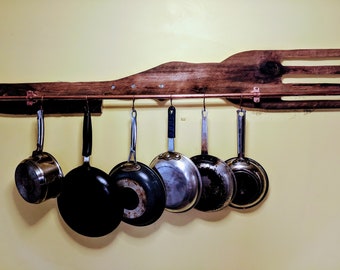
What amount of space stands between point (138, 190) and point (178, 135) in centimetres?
20

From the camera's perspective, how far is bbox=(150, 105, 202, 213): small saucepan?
886 millimetres

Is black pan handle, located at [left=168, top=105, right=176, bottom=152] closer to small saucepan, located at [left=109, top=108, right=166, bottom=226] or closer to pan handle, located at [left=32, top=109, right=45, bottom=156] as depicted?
small saucepan, located at [left=109, top=108, right=166, bottom=226]

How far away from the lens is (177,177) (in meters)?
0.90

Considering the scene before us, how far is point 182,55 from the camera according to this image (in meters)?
0.94

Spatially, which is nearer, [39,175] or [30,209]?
[39,175]

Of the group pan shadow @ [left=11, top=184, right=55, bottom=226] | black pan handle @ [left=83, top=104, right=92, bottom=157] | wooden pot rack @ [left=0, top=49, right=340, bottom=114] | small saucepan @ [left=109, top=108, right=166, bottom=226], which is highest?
wooden pot rack @ [left=0, top=49, right=340, bottom=114]

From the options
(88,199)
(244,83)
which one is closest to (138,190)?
(88,199)

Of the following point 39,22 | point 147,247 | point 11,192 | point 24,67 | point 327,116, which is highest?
point 39,22

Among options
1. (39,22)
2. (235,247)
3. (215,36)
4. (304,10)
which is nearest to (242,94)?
(215,36)

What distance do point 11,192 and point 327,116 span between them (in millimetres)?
984

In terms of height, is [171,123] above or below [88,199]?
above

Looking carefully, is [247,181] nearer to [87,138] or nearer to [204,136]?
[204,136]

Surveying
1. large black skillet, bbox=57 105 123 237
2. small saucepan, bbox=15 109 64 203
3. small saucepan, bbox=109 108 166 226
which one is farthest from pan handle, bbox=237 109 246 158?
small saucepan, bbox=15 109 64 203

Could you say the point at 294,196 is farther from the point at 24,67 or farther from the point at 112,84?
the point at 24,67
